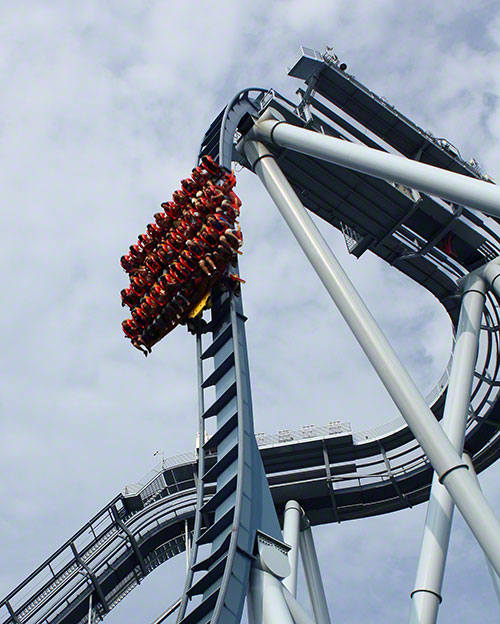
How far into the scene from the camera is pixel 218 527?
12.9 meters

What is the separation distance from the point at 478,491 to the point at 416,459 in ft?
39.1


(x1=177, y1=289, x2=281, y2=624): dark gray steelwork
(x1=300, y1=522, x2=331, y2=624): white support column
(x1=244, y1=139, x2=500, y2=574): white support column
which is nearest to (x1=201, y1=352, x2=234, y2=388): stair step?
(x1=177, y1=289, x2=281, y2=624): dark gray steelwork

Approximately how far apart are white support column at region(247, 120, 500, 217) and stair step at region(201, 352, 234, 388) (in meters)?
4.41

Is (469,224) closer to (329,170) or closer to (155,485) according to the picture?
(329,170)

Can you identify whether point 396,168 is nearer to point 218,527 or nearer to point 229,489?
point 229,489

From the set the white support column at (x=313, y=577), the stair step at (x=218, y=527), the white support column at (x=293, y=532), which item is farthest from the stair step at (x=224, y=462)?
the white support column at (x=313, y=577)

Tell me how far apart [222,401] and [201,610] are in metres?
4.27

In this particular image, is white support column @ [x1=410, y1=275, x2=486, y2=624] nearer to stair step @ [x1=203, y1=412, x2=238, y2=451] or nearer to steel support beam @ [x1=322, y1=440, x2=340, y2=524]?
stair step @ [x1=203, y1=412, x2=238, y2=451]

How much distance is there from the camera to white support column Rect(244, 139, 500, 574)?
39.8 feet

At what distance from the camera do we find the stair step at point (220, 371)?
1556cm

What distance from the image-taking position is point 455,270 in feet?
71.3

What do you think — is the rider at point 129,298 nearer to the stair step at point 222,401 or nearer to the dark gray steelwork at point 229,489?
the dark gray steelwork at point 229,489

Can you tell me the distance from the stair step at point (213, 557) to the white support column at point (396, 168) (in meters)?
6.41

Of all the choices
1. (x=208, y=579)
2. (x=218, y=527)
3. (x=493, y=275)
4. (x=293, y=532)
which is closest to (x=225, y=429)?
(x=218, y=527)
